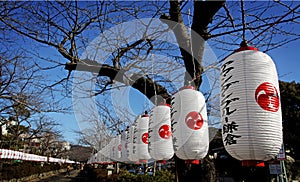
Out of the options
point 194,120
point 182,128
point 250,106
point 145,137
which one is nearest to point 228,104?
point 250,106

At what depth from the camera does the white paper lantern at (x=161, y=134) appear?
5.27 meters

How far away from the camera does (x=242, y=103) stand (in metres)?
3.15

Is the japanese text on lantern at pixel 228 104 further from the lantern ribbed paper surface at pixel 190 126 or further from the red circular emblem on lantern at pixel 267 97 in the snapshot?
the lantern ribbed paper surface at pixel 190 126

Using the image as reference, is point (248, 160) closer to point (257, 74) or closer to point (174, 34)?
point (257, 74)

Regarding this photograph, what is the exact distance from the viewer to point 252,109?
10.0 ft

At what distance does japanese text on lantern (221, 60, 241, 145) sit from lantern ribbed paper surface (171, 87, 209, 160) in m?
0.80

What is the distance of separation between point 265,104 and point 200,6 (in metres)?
3.10

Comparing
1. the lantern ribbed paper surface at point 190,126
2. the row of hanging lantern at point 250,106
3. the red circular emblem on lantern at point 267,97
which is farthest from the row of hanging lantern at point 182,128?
the red circular emblem on lantern at point 267,97

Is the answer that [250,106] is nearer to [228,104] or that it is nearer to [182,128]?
[228,104]

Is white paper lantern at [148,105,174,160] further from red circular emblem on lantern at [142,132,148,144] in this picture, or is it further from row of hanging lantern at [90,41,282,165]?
row of hanging lantern at [90,41,282,165]

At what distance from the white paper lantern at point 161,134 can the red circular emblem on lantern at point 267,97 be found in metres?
2.51

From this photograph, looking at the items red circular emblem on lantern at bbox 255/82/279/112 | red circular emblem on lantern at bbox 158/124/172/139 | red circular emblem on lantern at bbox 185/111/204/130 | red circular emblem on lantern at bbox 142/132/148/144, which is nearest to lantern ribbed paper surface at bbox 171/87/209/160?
red circular emblem on lantern at bbox 185/111/204/130

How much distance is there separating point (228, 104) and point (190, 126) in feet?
3.38

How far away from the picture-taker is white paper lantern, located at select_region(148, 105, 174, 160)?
Result: 17.3 feet
